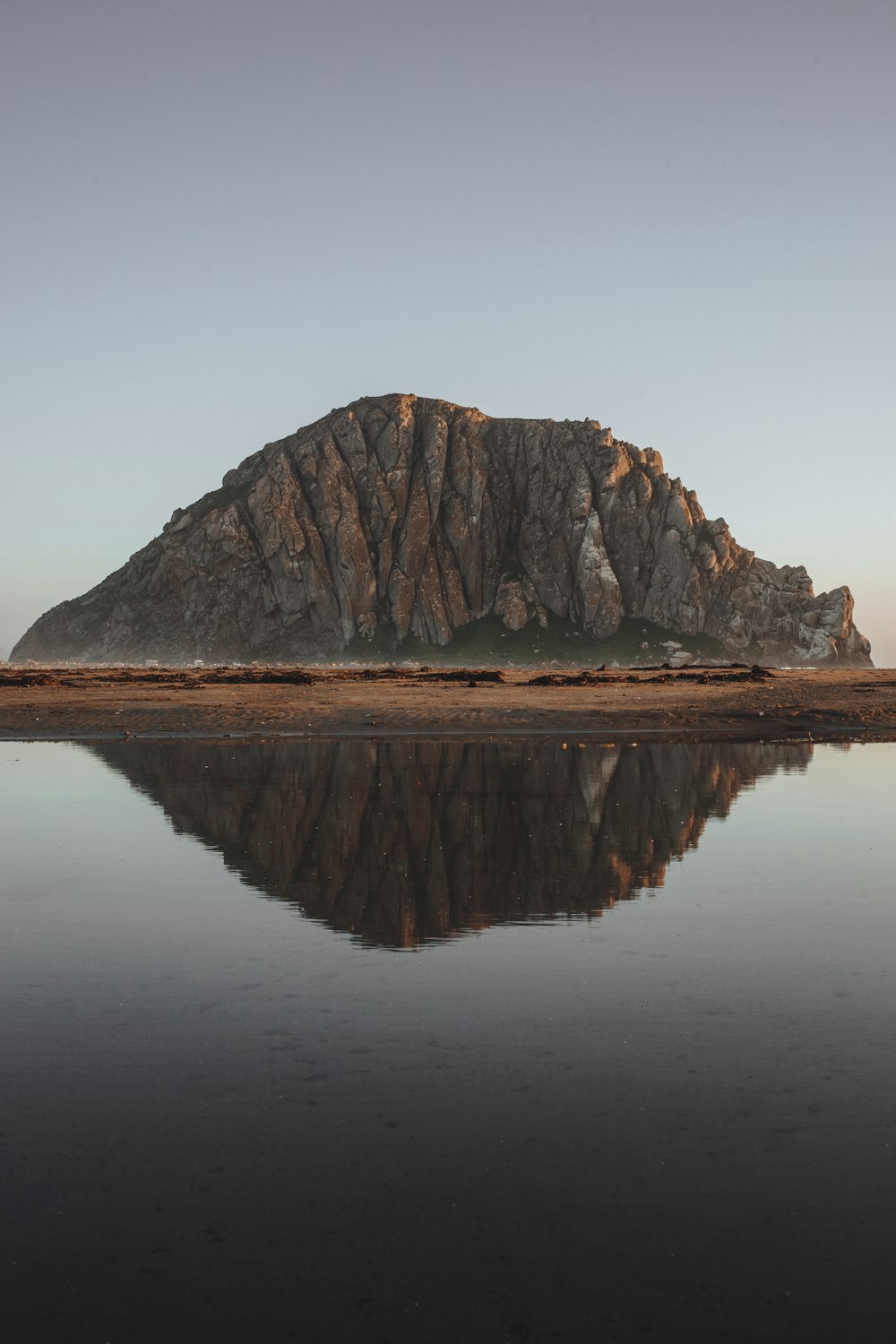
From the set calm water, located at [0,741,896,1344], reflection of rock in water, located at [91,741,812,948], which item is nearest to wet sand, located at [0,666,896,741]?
reflection of rock in water, located at [91,741,812,948]

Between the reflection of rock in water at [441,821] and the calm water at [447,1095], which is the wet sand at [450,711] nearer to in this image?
the reflection of rock in water at [441,821]

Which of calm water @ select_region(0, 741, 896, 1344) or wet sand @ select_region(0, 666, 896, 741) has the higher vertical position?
wet sand @ select_region(0, 666, 896, 741)

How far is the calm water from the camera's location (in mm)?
6070

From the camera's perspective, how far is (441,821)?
23.5m

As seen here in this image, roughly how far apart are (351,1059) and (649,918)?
6680mm

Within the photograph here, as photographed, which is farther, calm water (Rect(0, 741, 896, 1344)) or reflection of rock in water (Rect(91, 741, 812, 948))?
reflection of rock in water (Rect(91, 741, 812, 948))

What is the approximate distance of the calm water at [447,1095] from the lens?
6070 millimetres

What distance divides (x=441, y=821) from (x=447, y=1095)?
586 inches

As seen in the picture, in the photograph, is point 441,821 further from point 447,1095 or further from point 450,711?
point 450,711

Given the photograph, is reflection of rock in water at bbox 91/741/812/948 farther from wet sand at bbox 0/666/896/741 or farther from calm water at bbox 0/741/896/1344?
wet sand at bbox 0/666/896/741

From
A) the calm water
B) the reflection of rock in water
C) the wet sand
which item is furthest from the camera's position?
the wet sand

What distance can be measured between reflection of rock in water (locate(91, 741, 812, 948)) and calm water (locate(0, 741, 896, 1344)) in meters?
0.17

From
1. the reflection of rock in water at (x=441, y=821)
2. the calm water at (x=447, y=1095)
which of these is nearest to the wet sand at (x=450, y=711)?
the reflection of rock in water at (x=441, y=821)

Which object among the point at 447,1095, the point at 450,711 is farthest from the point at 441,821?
the point at 450,711
